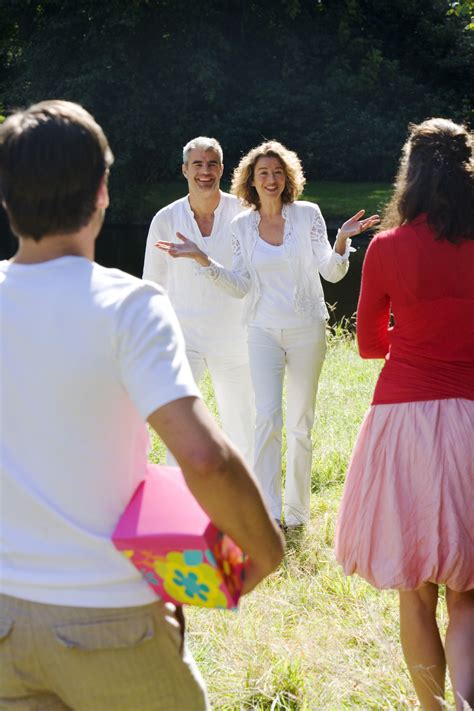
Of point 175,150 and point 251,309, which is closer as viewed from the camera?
point 251,309

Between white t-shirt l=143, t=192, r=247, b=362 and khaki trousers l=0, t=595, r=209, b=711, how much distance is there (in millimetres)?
3623

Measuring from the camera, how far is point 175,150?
1156 inches

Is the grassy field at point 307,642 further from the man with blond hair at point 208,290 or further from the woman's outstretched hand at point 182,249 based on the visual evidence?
the woman's outstretched hand at point 182,249

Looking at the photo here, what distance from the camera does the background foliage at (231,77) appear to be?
29422 mm

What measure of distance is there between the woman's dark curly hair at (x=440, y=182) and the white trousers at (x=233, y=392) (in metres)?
2.47

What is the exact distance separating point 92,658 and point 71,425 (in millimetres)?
371

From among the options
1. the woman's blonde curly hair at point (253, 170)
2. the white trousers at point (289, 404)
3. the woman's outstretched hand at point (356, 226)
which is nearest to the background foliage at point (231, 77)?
the woman's blonde curly hair at point (253, 170)

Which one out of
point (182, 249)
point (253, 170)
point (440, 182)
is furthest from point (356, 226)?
point (440, 182)

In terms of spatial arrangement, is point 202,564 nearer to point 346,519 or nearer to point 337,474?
point 346,519

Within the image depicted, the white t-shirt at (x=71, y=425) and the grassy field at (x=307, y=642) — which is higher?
the white t-shirt at (x=71, y=425)

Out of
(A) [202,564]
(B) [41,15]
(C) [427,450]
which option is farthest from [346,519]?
(B) [41,15]

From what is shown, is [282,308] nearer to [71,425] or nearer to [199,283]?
[199,283]

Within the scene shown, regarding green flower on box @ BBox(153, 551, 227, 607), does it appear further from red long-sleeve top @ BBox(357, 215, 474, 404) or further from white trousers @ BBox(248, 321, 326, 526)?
white trousers @ BBox(248, 321, 326, 526)

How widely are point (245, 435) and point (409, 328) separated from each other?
261cm
